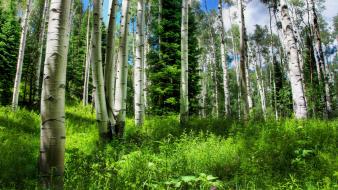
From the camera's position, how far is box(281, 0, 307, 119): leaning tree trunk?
7.39 meters

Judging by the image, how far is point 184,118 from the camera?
954cm

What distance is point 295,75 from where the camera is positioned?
7570 millimetres

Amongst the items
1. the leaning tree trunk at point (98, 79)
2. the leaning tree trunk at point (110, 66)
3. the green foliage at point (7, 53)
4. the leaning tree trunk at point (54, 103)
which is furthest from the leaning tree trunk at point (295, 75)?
the green foliage at point (7, 53)

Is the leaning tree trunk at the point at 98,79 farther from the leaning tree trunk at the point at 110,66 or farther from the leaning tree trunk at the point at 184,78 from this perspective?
the leaning tree trunk at the point at 184,78

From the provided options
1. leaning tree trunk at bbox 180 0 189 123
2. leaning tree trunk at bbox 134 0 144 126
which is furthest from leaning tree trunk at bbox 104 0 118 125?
leaning tree trunk at bbox 180 0 189 123

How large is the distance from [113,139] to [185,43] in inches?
182

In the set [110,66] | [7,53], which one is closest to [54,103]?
[110,66]

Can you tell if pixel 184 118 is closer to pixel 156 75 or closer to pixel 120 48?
pixel 120 48

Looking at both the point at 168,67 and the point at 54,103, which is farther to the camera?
the point at 168,67

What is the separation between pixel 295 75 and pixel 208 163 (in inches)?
152

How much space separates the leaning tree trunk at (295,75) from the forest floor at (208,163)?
37.8 inches

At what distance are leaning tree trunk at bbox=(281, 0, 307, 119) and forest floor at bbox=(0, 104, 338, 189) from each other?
0.96 metres

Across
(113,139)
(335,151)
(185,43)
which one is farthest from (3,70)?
(335,151)

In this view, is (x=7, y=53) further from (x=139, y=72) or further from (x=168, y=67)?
(x=139, y=72)
